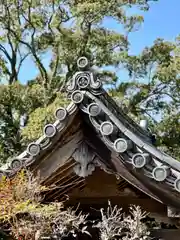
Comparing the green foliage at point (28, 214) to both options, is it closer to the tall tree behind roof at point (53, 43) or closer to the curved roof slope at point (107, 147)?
the curved roof slope at point (107, 147)

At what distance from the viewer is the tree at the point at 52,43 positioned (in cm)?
1205

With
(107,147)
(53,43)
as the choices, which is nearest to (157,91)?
(53,43)

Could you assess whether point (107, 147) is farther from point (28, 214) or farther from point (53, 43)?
point (53, 43)

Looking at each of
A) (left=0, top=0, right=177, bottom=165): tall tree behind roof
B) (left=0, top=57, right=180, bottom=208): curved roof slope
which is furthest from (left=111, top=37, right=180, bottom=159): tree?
(left=0, top=57, right=180, bottom=208): curved roof slope

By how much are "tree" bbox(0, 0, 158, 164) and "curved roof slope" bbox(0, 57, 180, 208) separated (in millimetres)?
8574

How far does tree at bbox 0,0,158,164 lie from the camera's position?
1205 cm

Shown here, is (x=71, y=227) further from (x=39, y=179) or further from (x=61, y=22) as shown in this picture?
(x=61, y=22)

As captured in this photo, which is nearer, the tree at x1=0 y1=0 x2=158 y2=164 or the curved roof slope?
the curved roof slope

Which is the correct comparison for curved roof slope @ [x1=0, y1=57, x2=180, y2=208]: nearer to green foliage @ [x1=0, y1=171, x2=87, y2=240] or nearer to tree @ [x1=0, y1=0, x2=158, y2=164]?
green foliage @ [x1=0, y1=171, x2=87, y2=240]

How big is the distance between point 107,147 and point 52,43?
34.5 ft

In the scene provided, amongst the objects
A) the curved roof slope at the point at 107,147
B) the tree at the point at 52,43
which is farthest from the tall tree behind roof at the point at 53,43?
the curved roof slope at the point at 107,147

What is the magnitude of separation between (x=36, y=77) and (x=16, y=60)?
96cm

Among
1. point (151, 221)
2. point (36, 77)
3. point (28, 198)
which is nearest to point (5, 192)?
point (28, 198)

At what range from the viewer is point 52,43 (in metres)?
13.1
